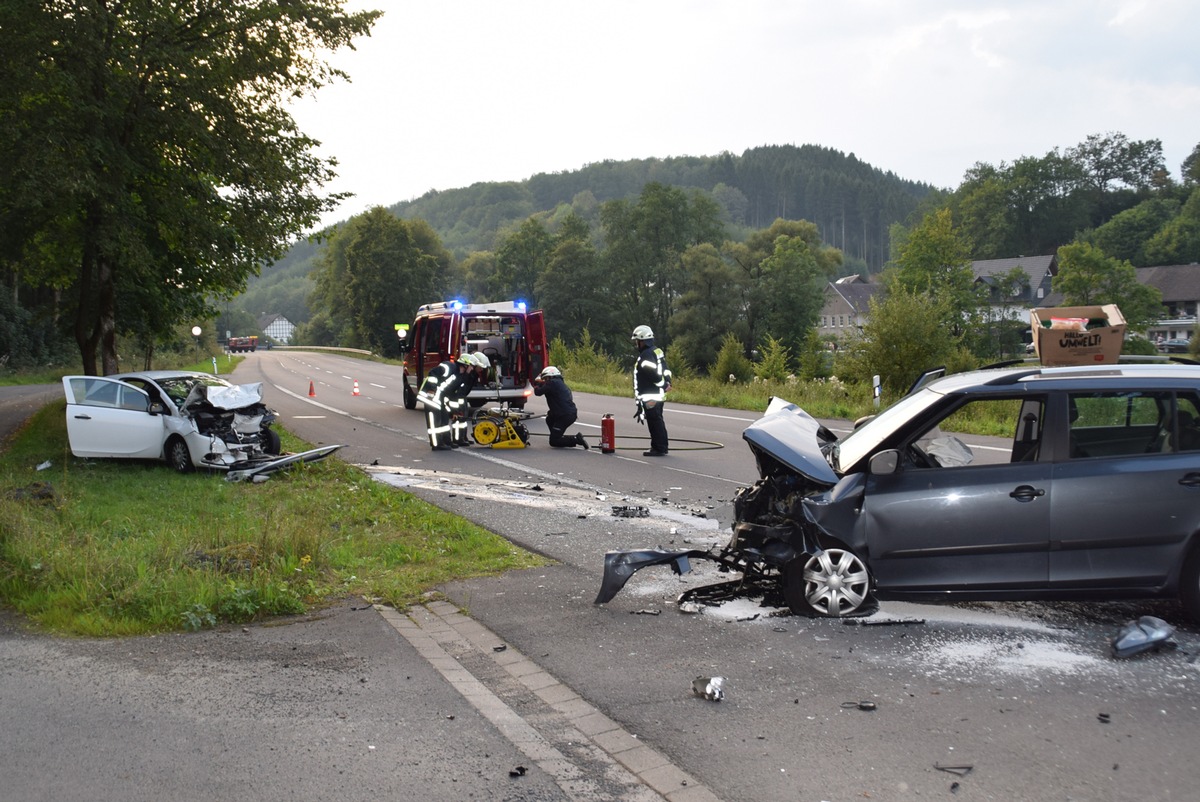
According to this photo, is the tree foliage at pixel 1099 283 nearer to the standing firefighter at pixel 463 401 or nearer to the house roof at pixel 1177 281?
the house roof at pixel 1177 281

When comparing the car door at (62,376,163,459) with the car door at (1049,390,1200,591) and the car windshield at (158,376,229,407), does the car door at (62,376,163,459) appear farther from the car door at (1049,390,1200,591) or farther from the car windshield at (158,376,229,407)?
the car door at (1049,390,1200,591)

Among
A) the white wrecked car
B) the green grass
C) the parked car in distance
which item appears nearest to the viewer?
the green grass

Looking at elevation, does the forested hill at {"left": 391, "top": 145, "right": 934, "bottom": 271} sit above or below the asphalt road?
above

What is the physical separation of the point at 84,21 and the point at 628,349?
73.7 m

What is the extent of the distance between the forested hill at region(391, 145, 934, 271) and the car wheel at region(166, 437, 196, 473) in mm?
151325

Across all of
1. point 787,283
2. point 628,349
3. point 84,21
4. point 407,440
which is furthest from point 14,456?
point 628,349

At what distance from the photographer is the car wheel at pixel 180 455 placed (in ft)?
44.3

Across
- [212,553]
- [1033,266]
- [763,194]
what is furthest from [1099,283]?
[763,194]

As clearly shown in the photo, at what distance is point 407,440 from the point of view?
Answer: 720 inches

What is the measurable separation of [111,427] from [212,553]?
7.18 metres

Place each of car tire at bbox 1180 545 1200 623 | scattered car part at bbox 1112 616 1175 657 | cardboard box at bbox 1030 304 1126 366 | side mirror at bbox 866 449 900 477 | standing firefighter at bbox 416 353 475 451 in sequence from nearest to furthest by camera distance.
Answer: scattered car part at bbox 1112 616 1175 657 < car tire at bbox 1180 545 1200 623 < side mirror at bbox 866 449 900 477 < cardboard box at bbox 1030 304 1126 366 < standing firefighter at bbox 416 353 475 451

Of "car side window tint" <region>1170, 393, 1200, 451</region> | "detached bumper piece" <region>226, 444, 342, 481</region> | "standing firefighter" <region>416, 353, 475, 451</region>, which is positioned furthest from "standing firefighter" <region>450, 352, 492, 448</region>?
"car side window tint" <region>1170, 393, 1200, 451</region>

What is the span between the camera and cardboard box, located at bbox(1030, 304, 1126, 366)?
27.3ft

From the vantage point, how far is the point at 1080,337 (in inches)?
332
